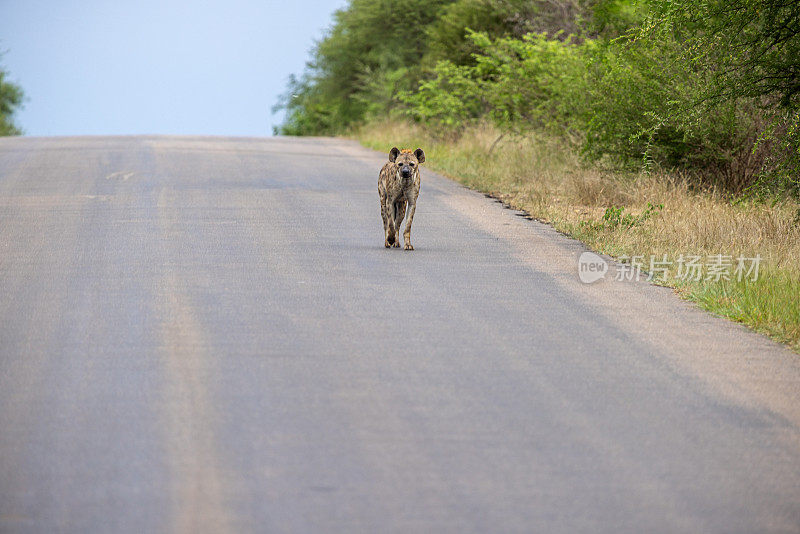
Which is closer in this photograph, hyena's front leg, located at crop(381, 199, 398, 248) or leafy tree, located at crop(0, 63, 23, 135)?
hyena's front leg, located at crop(381, 199, 398, 248)

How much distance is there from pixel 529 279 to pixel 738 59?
4290 mm

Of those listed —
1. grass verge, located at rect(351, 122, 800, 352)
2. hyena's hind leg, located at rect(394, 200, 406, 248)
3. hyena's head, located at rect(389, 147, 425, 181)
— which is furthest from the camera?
hyena's hind leg, located at rect(394, 200, 406, 248)

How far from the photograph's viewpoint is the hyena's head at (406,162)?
12.4 m

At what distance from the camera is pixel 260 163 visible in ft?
75.9

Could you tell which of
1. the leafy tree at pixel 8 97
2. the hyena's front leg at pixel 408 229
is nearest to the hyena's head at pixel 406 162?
the hyena's front leg at pixel 408 229

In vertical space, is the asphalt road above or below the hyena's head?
below

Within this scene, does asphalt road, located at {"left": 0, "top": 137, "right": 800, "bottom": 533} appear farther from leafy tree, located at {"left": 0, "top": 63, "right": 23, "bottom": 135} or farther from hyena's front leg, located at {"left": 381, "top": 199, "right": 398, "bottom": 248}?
leafy tree, located at {"left": 0, "top": 63, "right": 23, "bottom": 135}

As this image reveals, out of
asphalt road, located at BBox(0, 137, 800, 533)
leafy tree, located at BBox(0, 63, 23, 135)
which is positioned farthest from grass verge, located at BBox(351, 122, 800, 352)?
leafy tree, located at BBox(0, 63, 23, 135)

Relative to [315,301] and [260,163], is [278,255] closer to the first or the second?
[315,301]

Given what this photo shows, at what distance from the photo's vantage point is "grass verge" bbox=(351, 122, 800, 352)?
10172 millimetres

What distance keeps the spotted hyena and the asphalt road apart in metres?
0.28

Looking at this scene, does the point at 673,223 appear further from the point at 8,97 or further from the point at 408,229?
the point at 8,97

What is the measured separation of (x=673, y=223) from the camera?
45.9 ft

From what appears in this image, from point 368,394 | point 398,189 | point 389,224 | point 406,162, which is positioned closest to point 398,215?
point 389,224
